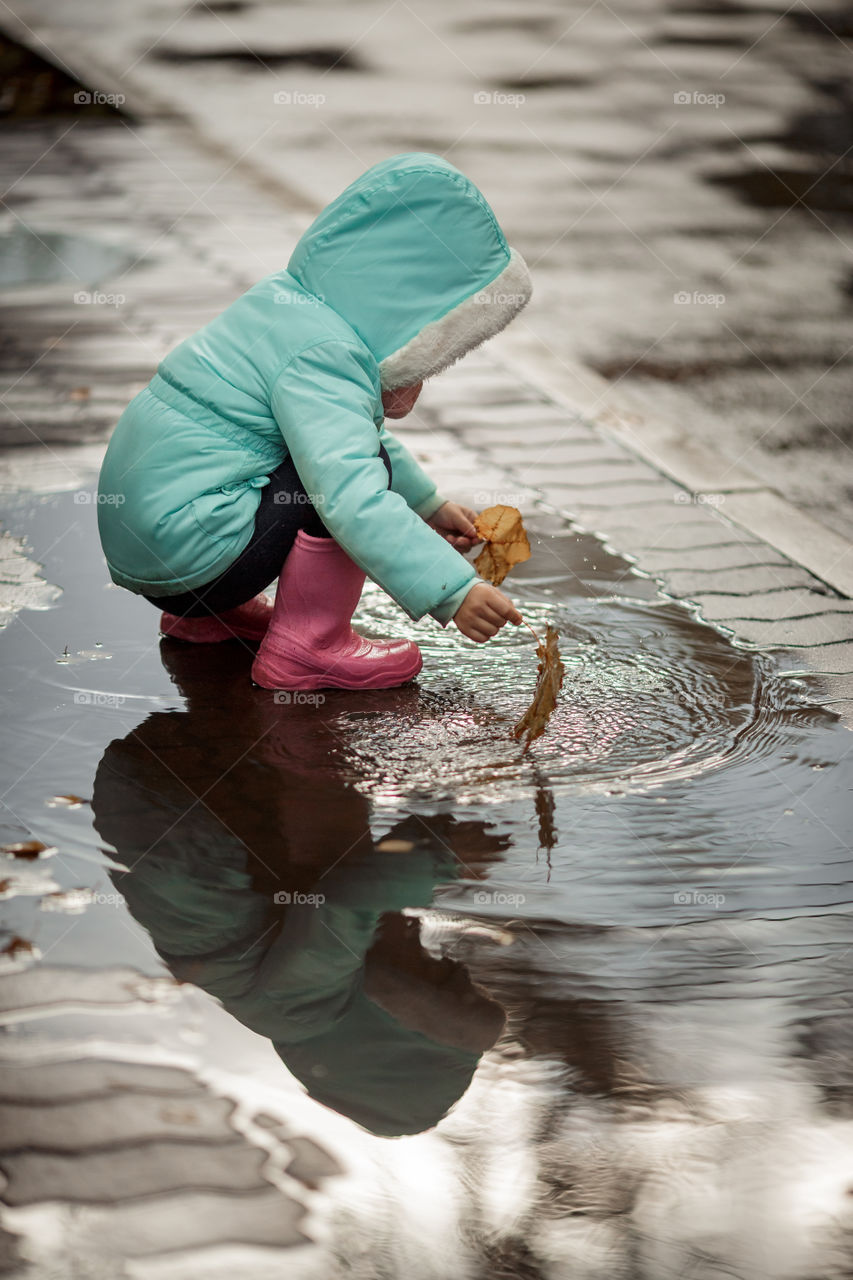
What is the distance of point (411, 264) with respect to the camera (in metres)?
2.83

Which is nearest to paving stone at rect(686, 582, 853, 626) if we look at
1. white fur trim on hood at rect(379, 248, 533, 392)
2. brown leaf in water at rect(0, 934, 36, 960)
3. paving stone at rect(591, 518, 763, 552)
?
paving stone at rect(591, 518, 763, 552)

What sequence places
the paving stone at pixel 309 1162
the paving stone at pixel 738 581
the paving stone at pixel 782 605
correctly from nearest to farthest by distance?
the paving stone at pixel 309 1162, the paving stone at pixel 782 605, the paving stone at pixel 738 581

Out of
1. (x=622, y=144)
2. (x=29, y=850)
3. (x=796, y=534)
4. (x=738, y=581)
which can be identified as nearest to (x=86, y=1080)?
(x=29, y=850)

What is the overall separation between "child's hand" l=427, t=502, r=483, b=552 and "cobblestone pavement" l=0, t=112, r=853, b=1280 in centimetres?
58

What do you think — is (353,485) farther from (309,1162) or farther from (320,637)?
(309,1162)

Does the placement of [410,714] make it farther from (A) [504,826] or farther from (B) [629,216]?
(B) [629,216]

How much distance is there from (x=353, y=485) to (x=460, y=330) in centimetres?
40

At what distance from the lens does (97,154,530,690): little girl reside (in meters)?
2.74

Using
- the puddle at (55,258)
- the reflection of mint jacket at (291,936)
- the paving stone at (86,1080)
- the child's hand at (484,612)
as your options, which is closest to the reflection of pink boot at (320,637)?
the child's hand at (484,612)

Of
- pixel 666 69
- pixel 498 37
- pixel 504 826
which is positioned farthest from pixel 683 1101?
pixel 498 37

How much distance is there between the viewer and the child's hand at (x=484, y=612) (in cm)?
272

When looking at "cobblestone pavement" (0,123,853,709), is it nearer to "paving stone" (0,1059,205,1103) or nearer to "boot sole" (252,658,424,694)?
"boot sole" (252,658,424,694)

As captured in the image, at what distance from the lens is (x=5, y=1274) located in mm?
1588

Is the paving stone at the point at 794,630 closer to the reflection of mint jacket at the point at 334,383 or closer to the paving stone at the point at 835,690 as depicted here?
the paving stone at the point at 835,690
